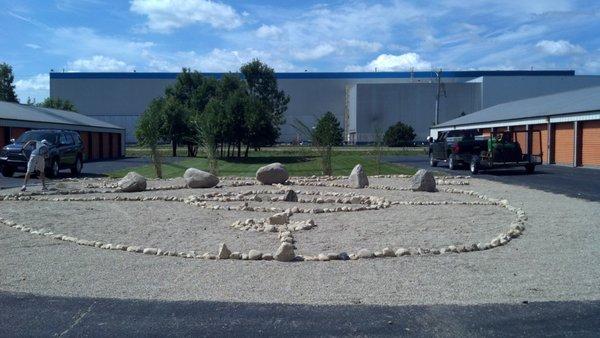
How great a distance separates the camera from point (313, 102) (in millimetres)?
104500

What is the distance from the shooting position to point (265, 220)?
39.1 feet

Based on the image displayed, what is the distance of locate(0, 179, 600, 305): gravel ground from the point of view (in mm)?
6707

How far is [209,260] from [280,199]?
23.9 ft

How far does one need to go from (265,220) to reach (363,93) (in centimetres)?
8455

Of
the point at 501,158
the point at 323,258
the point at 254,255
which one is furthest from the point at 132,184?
the point at 501,158

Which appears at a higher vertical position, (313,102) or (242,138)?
(313,102)

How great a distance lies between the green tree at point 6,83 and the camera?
76938mm

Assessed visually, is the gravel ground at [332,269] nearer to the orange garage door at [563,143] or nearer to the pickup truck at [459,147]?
the pickup truck at [459,147]

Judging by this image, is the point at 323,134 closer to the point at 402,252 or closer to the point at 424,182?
the point at 424,182

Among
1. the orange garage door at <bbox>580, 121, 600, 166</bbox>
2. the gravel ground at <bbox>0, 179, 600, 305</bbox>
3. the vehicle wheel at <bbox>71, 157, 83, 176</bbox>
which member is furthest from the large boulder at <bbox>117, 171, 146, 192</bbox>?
the orange garage door at <bbox>580, 121, 600, 166</bbox>

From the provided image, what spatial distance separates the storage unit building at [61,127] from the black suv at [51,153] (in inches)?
334

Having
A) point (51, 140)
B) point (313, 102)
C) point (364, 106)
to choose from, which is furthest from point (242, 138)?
point (313, 102)

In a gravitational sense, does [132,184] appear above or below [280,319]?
above

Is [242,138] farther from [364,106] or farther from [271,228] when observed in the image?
[364,106]
